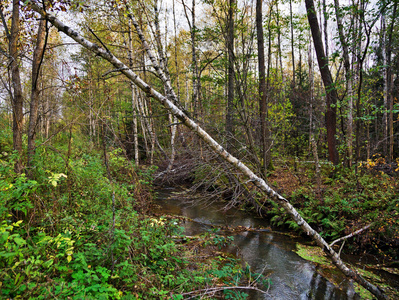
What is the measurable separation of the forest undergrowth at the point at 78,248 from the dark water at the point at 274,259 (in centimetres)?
83

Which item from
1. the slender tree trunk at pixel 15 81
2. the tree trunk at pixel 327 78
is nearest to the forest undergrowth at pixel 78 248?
the slender tree trunk at pixel 15 81

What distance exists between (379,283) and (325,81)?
6857 mm

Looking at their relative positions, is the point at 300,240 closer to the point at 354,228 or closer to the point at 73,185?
the point at 354,228

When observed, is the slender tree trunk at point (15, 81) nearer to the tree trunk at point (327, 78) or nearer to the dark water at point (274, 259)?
the dark water at point (274, 259)

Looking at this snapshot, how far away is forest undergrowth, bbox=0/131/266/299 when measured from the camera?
2.14 m

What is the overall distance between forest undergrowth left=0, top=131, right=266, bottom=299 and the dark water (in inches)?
32.5

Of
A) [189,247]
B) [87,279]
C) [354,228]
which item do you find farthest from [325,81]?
[87,279]

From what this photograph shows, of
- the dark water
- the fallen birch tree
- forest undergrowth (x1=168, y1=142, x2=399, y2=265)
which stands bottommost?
the dark water

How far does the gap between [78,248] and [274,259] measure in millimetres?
4266

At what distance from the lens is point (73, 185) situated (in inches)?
156

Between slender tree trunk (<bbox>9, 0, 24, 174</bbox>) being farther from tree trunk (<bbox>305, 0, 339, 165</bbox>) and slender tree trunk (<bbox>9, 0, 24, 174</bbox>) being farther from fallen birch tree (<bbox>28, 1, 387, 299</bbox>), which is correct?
tree trunk (<bbox>305, 0, 339, 165</bbox>)

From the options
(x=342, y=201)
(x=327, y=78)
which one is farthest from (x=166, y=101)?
(x=327, y=78)

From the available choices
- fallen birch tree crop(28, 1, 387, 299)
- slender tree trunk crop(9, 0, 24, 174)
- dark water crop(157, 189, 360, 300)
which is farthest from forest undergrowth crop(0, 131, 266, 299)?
fallen birch tree crop(28, 1, 387, 299)

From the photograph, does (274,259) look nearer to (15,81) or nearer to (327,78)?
(15,81)
